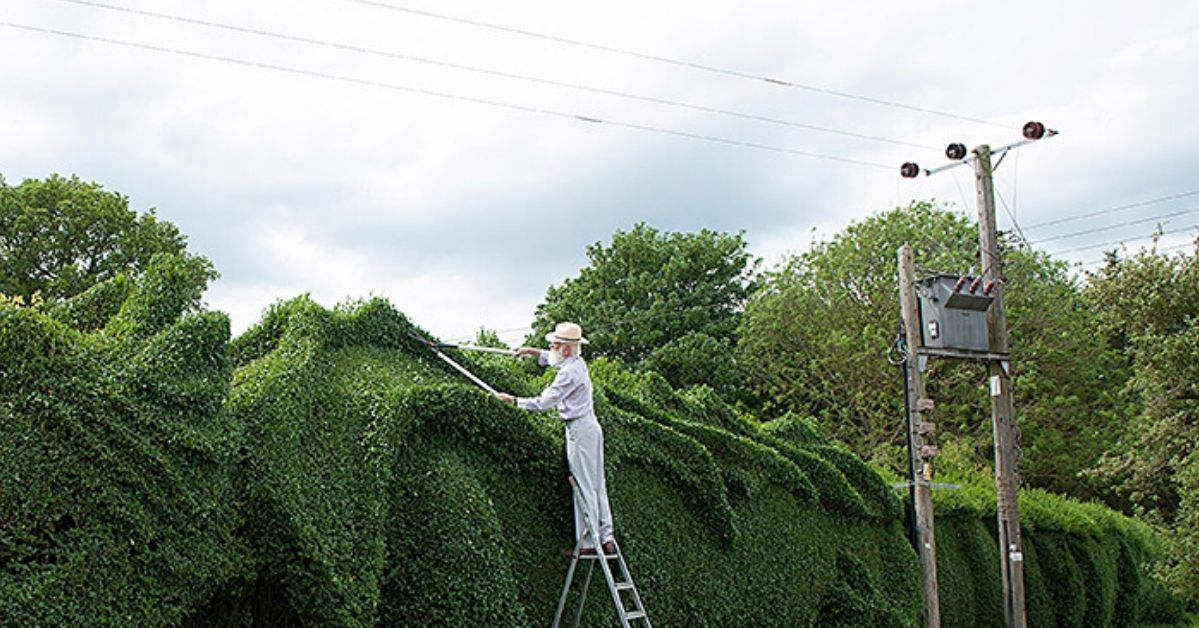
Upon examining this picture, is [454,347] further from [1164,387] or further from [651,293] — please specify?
[651,293]

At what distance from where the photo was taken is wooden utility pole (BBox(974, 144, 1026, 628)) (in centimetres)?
1564

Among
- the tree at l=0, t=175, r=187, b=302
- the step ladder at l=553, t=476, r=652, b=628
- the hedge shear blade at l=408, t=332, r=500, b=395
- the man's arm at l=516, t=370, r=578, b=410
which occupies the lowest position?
the step ladder at l=553, t=476, r=652, b=628

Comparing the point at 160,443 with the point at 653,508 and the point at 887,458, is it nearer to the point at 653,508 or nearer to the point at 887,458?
the point at 653,508

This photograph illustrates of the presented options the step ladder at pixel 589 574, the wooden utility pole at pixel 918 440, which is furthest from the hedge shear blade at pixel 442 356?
the wooden utility pole at pixel 918 440

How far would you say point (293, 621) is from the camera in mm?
6691

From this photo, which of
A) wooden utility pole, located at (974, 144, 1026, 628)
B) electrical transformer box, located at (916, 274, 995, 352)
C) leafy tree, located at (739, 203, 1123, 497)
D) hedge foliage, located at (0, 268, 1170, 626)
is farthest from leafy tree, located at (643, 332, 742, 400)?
hedge foliage, located at (0, 268, 1170, 626)

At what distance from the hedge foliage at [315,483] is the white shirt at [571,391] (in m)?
0.30

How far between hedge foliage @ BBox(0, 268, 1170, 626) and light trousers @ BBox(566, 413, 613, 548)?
178mm

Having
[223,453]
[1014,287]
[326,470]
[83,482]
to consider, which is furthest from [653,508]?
[1014,287]

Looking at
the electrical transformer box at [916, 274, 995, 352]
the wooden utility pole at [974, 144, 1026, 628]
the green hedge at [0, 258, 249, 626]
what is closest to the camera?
the green hedge at [0, 258, 249, 626]

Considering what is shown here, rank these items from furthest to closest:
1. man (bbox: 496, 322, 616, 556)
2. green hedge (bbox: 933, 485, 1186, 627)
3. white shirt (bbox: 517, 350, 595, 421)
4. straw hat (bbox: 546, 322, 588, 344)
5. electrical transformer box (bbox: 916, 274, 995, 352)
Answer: green hedge (bbox: 933, 485, 1186, 627) → electrical transformer box (bbox: 916, 274, 995, 352) → straw hat (bbox: 546, 322, 588, 344) → man (bbox: 496, 322, 616, 556) → white shirt (bbox: 517, 350, 595, 421)

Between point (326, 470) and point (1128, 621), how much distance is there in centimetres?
1960

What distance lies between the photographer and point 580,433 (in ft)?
28.5

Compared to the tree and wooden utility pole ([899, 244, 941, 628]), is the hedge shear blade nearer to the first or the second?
wooden utility pole ([899, 244, 941, 628])
